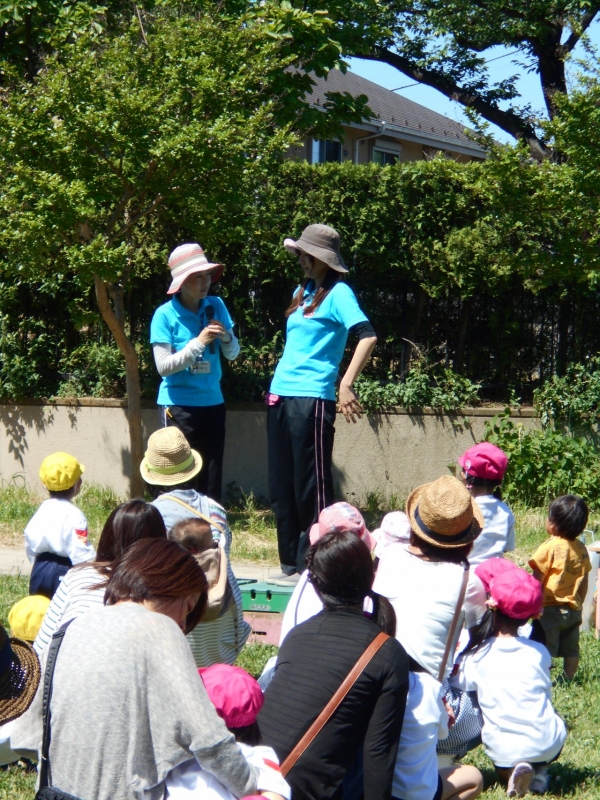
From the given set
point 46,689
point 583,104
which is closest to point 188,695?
point 46,689

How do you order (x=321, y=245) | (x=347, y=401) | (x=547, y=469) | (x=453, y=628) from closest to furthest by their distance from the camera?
1. (x=453, y=628)
2. (x=347, y=401)
3. (x=321, y=245)
4. (x=547, y=469)

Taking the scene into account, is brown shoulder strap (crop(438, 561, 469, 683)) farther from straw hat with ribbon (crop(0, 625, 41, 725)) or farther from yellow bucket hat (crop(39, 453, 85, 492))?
yellow bucket hat (crop(39, 453, 85, 492))

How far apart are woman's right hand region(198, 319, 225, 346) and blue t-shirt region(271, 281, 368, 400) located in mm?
Answer: 489

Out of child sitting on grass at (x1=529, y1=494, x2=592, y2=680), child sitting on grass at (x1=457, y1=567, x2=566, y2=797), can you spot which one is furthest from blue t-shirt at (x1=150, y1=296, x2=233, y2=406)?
child sitting on grass at (x1=457, y1=567, x2=566, y2=797)

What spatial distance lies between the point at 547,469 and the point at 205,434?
3509 mm

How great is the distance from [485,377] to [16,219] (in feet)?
15.3

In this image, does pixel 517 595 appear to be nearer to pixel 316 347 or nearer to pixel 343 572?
pixel 343 572

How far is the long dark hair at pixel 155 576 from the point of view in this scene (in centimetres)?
261

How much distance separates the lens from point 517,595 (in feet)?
12.1

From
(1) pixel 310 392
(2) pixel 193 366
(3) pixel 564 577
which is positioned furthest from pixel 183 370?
(3) pixel 564 577

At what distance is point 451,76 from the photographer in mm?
15102

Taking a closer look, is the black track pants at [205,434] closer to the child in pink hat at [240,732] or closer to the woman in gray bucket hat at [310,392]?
the woman in gray bucket hat at [310,392]

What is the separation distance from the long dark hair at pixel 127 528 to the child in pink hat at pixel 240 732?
651 millimetres

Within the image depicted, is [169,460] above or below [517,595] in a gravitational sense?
above
